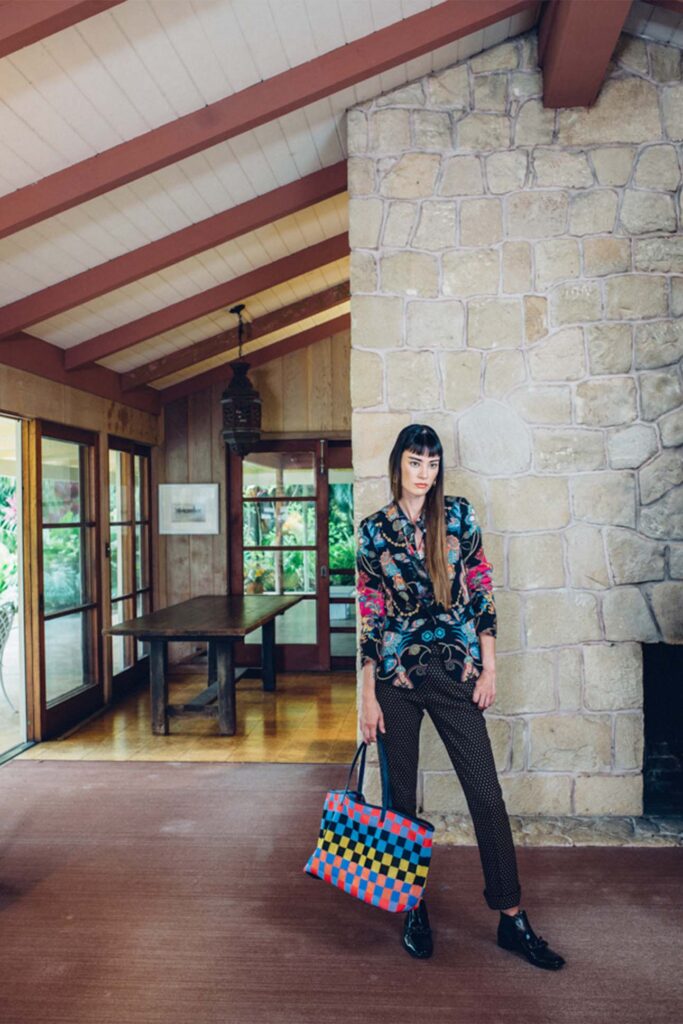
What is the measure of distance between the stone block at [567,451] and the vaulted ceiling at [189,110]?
1393mm

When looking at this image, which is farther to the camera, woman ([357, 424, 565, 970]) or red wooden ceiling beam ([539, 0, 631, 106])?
red wooden ceiling beam ([539, 0, 631, 106])

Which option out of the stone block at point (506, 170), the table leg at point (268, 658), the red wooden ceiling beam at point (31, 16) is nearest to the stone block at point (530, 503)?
the stone block at point (506, 170)

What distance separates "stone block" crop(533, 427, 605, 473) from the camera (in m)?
3.32

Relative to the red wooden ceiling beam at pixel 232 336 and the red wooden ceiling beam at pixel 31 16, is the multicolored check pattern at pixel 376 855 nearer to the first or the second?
the red wooden ceiling beam at pixel 31 16

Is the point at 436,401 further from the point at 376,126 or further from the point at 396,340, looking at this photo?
the point at 376,126

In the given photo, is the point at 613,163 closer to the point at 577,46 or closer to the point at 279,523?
the point at 577,46

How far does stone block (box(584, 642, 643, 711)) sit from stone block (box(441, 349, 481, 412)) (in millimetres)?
1158

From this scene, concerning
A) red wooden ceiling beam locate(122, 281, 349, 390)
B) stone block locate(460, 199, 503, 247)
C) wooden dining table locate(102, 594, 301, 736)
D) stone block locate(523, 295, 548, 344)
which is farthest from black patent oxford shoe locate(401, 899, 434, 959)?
red wooden ceiling beam locate(122, 281, 349, 390)

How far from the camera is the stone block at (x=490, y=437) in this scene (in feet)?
11.0

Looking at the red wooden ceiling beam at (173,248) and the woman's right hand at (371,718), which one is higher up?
the red wooden ceiling beam at (173,248)

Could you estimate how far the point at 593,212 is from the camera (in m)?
3.35

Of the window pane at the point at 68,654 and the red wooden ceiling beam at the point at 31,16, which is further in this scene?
the window pane at the point at 68,654

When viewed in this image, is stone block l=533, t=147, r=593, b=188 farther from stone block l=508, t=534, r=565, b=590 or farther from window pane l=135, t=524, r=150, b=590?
window pane l=135, t=524, r=150, b=590

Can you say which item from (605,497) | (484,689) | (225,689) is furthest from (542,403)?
(225,689)
